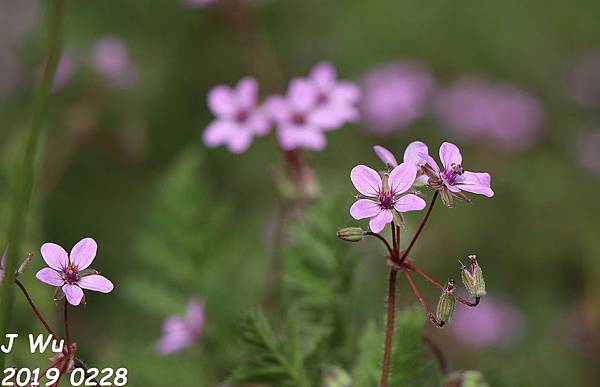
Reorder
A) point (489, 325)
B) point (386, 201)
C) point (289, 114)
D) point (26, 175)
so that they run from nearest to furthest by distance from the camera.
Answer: point (26, 175) < point (386, 201) < point (289, 114) < point (489, 325)

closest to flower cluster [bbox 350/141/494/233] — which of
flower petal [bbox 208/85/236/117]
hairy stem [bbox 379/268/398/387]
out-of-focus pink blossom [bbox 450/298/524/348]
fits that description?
hairy stem [bbox 379/268/398/387]

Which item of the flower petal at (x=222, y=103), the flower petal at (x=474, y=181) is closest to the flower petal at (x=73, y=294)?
the flower petal at (x=474, y=181)

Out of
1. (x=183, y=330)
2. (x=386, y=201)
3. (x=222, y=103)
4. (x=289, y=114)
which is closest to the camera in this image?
(x=386, y=201)

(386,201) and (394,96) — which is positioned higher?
(394,96)

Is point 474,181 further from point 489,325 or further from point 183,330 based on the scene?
point 489,325

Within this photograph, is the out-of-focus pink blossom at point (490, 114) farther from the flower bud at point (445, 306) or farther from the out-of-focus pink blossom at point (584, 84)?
the flower bud at point (445, 306)

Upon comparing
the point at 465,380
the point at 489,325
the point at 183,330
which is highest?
the point at 489,325

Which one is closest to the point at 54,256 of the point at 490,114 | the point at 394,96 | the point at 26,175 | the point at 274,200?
the point at 26,175

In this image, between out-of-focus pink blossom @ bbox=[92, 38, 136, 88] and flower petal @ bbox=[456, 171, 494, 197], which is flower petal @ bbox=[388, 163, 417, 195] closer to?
flower petal @ bbox=[456, 171, 494, 197]
